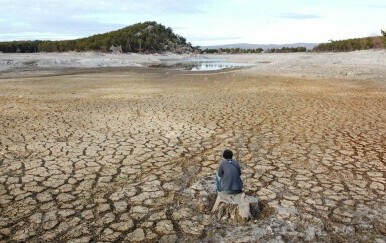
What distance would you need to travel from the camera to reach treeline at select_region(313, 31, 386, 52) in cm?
5837

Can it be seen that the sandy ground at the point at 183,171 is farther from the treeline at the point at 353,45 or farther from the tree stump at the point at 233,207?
the treeline at the point at 353,45

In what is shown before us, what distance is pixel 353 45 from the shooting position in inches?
2579

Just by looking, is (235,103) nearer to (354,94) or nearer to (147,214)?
(354,94)

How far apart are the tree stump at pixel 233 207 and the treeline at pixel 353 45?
5529 centimetres

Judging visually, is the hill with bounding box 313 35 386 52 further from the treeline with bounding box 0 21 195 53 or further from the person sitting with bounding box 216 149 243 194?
the person sitting with bounding box 216 149 243 194

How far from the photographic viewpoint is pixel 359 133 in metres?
8.16

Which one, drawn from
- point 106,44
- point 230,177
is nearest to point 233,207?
point 230,177

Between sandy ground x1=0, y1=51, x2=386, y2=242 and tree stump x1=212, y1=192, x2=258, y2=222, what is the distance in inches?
4.5

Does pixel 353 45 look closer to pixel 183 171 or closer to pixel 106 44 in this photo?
pixel 106 44

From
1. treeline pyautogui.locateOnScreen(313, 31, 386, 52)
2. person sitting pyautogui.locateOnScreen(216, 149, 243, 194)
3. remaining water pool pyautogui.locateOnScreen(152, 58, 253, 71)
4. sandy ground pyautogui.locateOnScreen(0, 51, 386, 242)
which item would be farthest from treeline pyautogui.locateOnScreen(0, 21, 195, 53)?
person sitting pyautogui.locateOnScreen(216, 149, 243, 194)

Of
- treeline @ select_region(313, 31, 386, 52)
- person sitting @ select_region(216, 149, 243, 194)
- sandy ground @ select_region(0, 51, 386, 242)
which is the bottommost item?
sandy ground @ select_region(0, 51, 386, 242)

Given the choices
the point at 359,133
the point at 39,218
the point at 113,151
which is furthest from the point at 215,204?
the point at 359,133

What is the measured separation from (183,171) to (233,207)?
6.04 feet

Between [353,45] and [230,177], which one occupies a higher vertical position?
[353,45]
